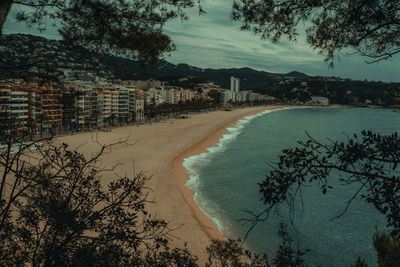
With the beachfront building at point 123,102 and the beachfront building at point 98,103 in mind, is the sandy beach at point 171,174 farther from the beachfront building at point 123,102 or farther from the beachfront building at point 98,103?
the beachfront building at point 123,102

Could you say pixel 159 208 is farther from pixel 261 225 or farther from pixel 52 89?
pixel 52 89

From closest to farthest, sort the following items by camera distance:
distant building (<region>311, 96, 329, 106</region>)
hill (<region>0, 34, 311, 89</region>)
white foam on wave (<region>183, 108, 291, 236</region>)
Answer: hill (<region>0, 34, 311, 89</region>)
white foam on wave (<region>183, 108, 291, 236</region>)
distant building (<region>311, 96, 329, 106</region>)

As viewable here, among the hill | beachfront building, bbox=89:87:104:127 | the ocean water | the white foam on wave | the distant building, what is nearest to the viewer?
the hill

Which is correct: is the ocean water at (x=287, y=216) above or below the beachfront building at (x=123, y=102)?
below

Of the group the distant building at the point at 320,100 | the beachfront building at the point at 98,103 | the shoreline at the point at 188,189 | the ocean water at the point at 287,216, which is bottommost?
the ocean water at the point at 287,216

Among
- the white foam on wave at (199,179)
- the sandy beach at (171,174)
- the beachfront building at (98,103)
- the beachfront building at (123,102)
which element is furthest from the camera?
the beachfront building at (123,102)

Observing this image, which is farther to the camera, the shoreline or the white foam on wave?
the white foam on wave

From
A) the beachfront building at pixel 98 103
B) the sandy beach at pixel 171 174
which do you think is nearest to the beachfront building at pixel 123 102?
the beachfront building at pixel 98 103

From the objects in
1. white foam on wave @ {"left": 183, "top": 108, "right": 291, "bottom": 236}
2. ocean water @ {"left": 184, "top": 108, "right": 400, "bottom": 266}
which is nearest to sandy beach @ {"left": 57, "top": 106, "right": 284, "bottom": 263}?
white foam on wave @ {"left": 183, "top": 108, "right": 291, "bottom": 236}

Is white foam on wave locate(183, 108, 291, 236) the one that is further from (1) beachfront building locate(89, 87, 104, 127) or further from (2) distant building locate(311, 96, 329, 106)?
(2) distant building locate(311, 96, 329, 106)

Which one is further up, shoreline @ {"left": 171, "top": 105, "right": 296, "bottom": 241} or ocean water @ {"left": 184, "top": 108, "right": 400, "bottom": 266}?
shoreline @ {"left": 171, "top": 105, "right": 296, "bottom": 241}

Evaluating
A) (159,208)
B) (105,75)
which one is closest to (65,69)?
(105,75)
